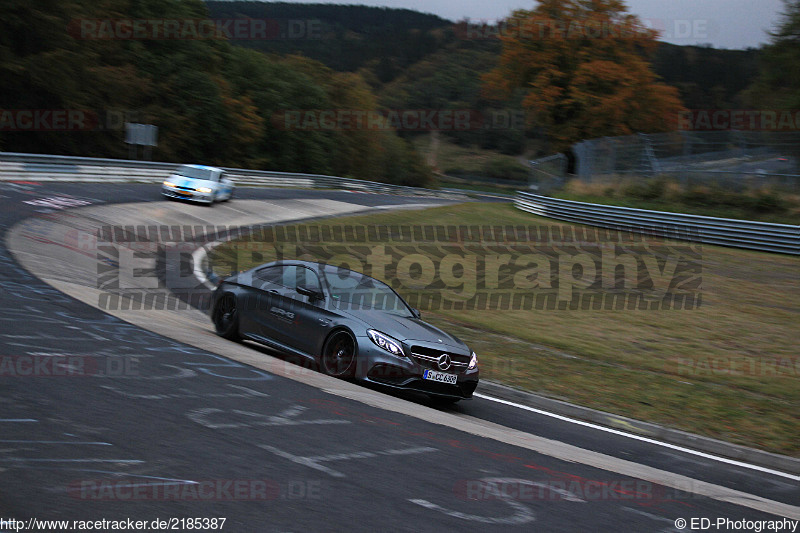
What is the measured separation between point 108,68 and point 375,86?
8797 cm

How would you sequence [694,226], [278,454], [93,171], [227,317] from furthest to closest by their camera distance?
[93,171]
[694,226]
[227,317]
[278,454]

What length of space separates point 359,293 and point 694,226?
749 inches

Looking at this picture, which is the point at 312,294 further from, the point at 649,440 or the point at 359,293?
the point at 649,440

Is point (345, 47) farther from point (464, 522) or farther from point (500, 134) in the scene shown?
point (464, 522)

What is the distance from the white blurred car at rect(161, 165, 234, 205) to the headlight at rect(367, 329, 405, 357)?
20.9m

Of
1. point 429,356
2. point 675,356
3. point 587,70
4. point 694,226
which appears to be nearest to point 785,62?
point 587,70

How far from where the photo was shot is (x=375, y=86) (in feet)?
433

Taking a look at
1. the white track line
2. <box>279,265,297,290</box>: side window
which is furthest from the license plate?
<box>279,265,297,290</box>: side window

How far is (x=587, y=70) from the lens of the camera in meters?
50.5

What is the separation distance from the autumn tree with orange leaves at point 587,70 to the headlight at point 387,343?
4551 centimetres

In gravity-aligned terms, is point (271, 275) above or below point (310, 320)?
above

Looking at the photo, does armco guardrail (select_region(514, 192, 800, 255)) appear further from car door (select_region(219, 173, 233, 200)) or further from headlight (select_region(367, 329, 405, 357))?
headlight (select_region(367, 329, 405, 357))

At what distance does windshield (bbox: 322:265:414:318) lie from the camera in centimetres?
934

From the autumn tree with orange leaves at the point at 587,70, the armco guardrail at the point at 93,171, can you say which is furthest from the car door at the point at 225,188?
the autumn tree with orange leaves at the point at 587,70
